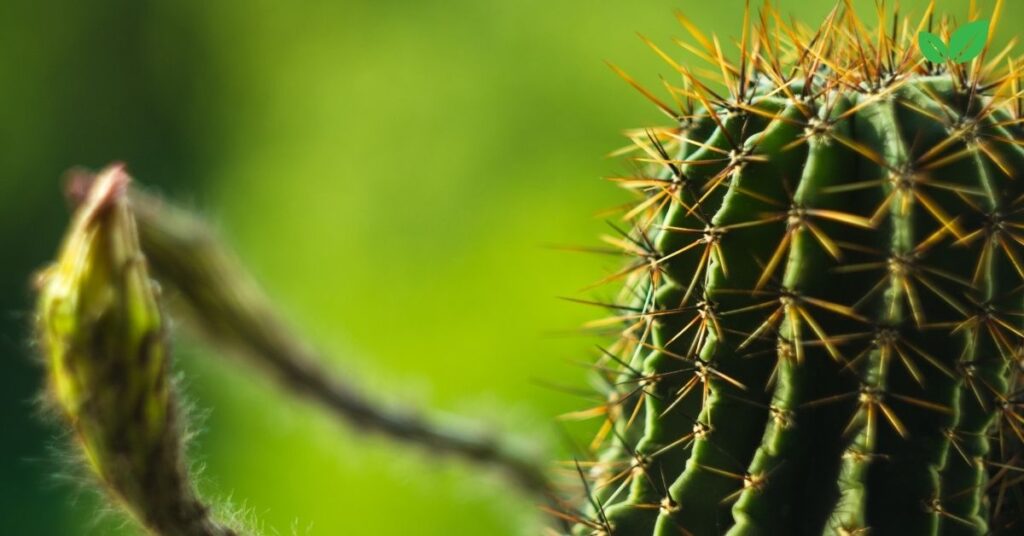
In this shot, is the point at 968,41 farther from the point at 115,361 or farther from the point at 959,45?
the point at 115,361

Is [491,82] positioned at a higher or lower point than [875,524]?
higher

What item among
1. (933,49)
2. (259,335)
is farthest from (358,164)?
(933,49)

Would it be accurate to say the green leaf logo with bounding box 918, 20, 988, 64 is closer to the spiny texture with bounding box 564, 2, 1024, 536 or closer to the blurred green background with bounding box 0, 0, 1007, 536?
the spiny texture with bounding box 564, 2, 1024, 536

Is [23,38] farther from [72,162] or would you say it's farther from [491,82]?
[491,82]

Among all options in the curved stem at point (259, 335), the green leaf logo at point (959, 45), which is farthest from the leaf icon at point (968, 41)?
the curved stem at point (259, 335)

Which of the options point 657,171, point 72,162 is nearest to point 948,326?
point 657,171

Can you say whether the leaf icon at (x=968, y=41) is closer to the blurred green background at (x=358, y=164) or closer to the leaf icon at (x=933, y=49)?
the leaf icon at (x=933, y=49)

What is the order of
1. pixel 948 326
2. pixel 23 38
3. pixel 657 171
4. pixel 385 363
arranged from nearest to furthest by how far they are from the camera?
pixel 948 326, pixel 657 171, pixel 385 363, pixel 23 38
